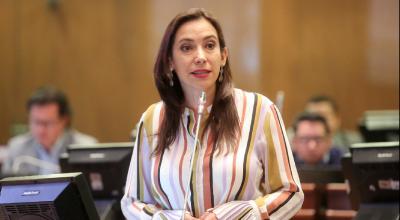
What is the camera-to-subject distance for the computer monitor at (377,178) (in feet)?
9.04

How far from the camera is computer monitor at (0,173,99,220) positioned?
2.29 m

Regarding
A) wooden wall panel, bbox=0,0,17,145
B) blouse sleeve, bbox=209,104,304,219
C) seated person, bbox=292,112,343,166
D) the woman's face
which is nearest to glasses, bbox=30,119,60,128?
seated person, bbox=292,112,343,166

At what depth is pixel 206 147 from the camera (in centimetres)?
220

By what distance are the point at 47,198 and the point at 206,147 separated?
53cm

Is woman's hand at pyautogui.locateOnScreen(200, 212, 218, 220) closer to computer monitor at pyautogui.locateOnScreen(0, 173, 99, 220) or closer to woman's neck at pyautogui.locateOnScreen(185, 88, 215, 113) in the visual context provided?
woman's neck at pyautogui.locateOnScreen(185, 88, 215, 113)

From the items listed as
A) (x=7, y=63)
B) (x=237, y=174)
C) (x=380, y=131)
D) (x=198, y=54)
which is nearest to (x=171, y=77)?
(x=198, y=54)

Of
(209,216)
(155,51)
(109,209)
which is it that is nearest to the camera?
(209,216)

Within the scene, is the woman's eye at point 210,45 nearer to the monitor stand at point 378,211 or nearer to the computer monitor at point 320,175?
the monitor stand at point 378,211

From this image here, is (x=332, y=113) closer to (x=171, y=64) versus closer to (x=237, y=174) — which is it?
(x=171, y=64)

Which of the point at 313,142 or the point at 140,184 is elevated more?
the point at 140,184

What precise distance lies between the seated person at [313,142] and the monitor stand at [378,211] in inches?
72.9

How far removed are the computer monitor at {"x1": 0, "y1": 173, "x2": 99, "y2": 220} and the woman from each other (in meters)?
0.15

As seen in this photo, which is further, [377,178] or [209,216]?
[377,178]

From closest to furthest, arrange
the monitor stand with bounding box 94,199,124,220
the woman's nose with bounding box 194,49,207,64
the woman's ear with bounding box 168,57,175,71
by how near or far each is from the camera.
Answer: the woman's nose with bounding box 194,49,207,64
the woman's ear with bounding box 168,57,175,71
the monitor stand with bounding box 94,199,124,220
